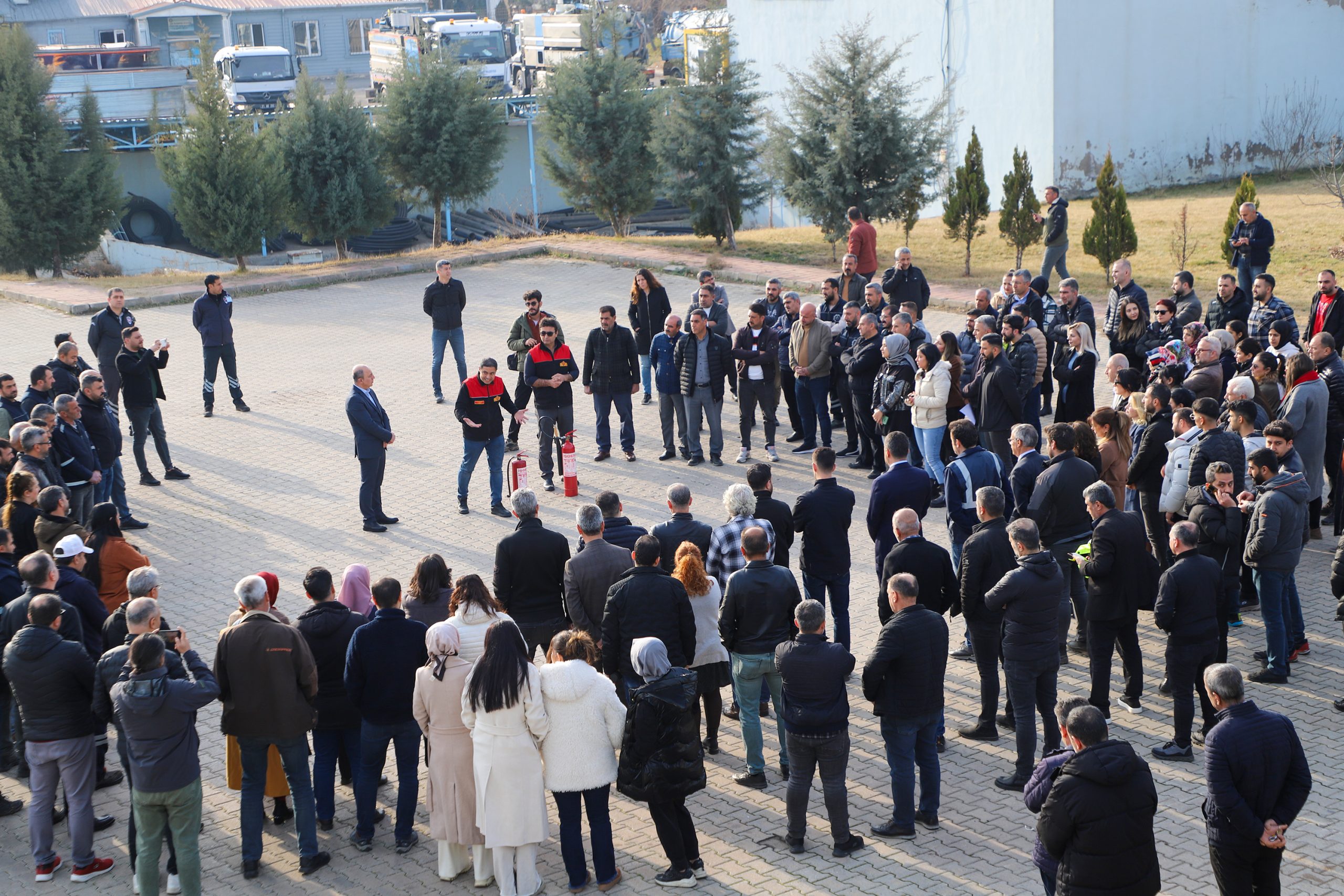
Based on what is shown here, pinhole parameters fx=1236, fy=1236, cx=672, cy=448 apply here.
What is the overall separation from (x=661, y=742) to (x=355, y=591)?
2.36 metres

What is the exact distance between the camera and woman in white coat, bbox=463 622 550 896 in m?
6.23

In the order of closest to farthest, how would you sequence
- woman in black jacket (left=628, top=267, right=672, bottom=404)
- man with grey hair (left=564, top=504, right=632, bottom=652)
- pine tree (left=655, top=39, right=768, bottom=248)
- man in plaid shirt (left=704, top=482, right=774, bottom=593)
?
man with grey hair (left=564, top=504, right=632, bottom=652), man in plaid shirt (left=704, top=482, right=774, bottom=593), woman in black jacket (left=628, top=267, right=672, bottom=404), pine tree (left=655, top=39, right=768, bottom=248)

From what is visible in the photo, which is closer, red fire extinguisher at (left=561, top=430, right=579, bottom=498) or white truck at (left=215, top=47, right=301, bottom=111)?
red fire extinguisher at (left=561, top=430, right=579, bottom=498)

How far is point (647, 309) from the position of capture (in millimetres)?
14656

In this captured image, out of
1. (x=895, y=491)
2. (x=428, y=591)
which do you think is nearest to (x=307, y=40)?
(x=895, y=491)

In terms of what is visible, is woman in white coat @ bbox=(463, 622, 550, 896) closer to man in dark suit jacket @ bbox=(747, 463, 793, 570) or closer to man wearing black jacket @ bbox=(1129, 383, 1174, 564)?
man in dark suit jacket @ bbox=(747, 463, 793, 570)

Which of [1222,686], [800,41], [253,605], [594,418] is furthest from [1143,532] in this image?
[800,41]

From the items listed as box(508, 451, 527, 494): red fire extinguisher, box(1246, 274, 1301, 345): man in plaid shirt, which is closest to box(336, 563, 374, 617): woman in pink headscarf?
box(508, 451, 527, 494): red fire extinguisher

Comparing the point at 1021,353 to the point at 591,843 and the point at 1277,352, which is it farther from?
the point at 591,843

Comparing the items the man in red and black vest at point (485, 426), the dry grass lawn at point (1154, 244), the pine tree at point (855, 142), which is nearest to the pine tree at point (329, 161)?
the dry grass lawn at point (1154, 244)

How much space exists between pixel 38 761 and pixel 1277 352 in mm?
10323

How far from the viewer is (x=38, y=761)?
683 cm

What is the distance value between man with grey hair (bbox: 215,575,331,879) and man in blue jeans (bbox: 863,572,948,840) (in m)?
3.09

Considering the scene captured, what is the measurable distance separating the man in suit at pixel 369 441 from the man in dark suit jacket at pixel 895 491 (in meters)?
4.85
